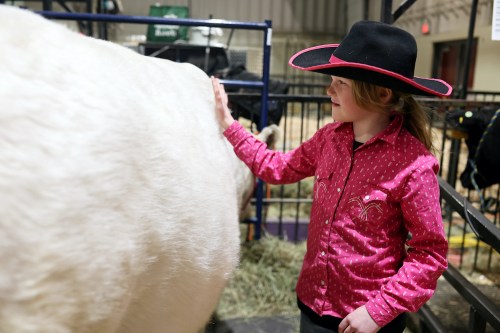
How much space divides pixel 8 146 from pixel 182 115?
0.54 metres

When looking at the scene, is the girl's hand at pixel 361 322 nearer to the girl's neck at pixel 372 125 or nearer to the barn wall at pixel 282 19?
the girl's neck at pixel 372 125

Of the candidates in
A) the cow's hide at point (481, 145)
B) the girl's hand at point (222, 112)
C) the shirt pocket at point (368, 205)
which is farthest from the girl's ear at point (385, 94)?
the cow's hide at point (481, 145)

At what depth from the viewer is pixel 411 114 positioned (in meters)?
1.35

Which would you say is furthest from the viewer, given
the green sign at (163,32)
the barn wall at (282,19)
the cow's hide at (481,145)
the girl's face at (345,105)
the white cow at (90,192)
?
the barn wall at (282,19)

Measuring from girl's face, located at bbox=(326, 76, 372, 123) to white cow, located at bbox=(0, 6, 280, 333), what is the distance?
49 cm

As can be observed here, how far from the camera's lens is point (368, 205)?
51.1 inches

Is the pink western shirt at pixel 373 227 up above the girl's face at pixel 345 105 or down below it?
below

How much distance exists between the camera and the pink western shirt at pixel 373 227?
1206mm

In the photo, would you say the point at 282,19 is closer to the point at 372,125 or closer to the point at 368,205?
the point at 372,125

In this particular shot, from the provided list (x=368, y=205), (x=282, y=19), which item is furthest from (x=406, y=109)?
(x=282, y=19)

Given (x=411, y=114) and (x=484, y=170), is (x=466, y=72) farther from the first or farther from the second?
(x=411, y=114)

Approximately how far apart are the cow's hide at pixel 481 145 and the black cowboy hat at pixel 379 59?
63.1 inches

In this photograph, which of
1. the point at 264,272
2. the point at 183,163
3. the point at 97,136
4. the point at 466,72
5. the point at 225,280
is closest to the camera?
the point at 97,136

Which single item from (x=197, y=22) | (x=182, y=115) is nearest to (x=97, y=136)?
(x=182, y=115)
